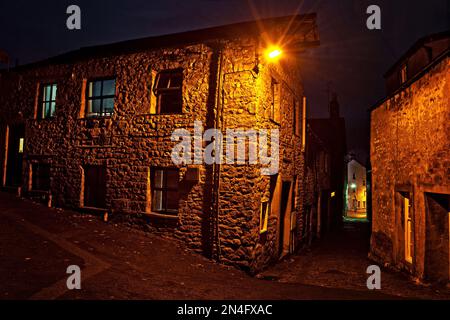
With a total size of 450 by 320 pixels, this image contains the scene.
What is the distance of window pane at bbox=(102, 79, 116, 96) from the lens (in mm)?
10828

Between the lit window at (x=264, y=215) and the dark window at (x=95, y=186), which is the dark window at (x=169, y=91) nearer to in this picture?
the dark window at (x=95, y=186)

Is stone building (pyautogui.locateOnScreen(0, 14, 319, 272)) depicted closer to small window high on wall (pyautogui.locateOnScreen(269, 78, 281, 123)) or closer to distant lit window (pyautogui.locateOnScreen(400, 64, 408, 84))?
small window high on wall (pyautogui.locateOnScreen(269, 78, 281, 123))

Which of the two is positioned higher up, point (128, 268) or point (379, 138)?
point (379, 138)

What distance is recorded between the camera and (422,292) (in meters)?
7.16

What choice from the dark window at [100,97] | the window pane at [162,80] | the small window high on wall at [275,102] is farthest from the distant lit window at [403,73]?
the dark window at [100,97]

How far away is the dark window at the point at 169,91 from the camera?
31.9 ft

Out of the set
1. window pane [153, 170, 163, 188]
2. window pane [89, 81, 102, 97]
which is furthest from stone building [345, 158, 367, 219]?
window pane [89, 81, 102, 97]

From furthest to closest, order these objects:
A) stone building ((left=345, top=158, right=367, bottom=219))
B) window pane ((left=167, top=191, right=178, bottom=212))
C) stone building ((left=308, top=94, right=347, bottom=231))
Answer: stone building ((left=345, top=158, right=367, bottom=219)) < stone building ((left=308, top=94, right=347, bottom=231)) < window pane ((left=167, top=191, right=178, bottom=212))

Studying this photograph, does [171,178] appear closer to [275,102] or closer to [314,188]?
[275,102]

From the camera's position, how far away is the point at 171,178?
1034 centimetres

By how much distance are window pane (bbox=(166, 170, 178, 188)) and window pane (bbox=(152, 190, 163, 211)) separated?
0.44m
